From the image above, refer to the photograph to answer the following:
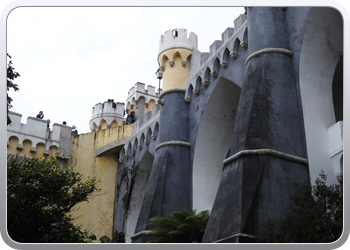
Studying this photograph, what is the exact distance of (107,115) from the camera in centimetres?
2883

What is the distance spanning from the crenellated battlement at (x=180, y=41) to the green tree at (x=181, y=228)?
23.9ft

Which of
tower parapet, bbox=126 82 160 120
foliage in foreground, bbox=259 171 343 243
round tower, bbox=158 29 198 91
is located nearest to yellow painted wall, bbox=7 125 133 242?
round tower, bbox=158 29 198 91

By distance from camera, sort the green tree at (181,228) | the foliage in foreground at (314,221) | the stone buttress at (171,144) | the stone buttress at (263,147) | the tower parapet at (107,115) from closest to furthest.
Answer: the foliage in foreground at (314,221) < the stone buttress at (263,147) < the green tree at (181,228) < the stone buttress at (171,144) < the tower parapet at (107,115)

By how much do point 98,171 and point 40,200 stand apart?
11.1 meters

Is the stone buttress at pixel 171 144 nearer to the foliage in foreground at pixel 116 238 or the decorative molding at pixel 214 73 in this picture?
the decorative molding at pixel 214 73

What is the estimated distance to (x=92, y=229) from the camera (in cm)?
1983

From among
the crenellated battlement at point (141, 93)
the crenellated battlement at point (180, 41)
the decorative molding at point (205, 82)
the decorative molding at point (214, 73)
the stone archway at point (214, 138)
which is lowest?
the stone archway at point (214, 138)

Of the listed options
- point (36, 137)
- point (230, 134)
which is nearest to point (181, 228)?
point (230, 134)

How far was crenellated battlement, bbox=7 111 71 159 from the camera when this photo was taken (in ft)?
62.3

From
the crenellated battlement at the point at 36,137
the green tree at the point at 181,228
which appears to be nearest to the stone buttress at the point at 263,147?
the green tree at the point at 181,228

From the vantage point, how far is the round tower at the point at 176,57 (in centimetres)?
1648

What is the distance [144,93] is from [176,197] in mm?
16528

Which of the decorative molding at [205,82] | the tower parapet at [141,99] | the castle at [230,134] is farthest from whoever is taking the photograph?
the tower parapet at [141,99]

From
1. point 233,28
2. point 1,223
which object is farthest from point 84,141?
point 1,223
